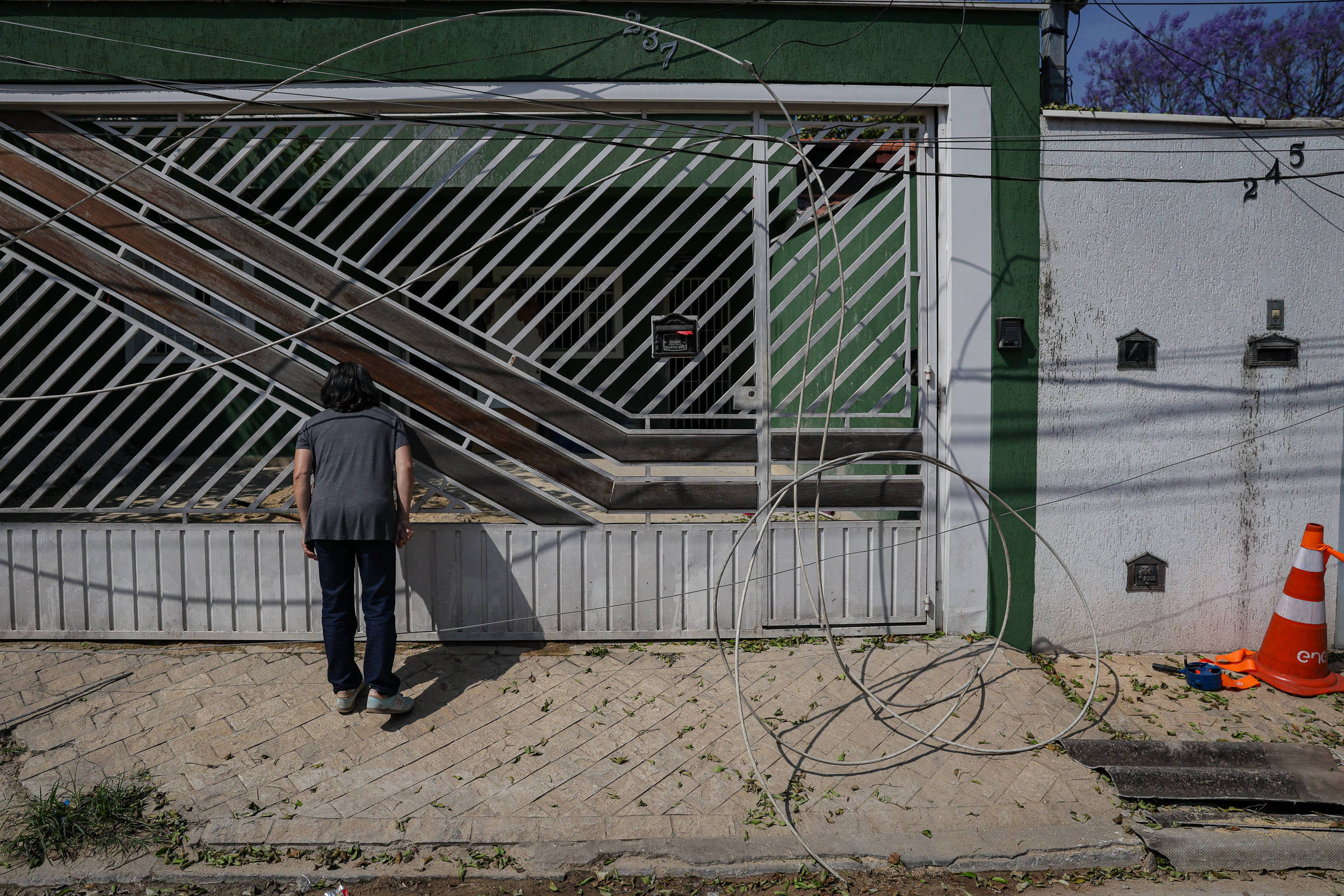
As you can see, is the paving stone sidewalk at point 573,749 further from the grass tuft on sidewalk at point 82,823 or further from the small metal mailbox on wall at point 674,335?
the small metal mailbox on wall at point 674,335

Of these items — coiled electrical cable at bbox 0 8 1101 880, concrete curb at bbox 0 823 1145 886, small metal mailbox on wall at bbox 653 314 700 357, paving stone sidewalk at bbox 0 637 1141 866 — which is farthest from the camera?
small metal mailbox on wall at bbox 653 314 700 357

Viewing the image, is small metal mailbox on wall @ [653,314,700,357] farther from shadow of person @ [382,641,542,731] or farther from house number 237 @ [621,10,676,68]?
shadow of person @ [382,641,542,731]

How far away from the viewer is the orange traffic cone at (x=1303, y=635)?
4652 millimetres

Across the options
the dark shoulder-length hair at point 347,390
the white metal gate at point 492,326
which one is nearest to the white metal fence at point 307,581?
the white metal gate at point 492,326

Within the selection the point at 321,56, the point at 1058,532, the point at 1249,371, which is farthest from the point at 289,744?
the point at 1249,371

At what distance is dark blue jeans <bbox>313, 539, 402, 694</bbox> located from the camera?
403 centimetres

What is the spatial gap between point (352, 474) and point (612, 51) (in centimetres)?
269

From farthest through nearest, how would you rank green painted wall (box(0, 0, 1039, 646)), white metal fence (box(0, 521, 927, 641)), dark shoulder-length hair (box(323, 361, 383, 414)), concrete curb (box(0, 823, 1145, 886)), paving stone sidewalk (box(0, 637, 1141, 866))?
white metal fence (box(0, 521, 927, 641))
green painted wall (box(0, 0, 1039, 646))
dark shoulder-length hair (box(323, 361, 383, 414))
paving stone sidewalk (box(0, 637, 1141, 866))
concrete curb (box(0, 823, 1145, 886))

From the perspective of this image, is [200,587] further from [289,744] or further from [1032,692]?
[1032,692]

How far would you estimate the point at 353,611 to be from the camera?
4.09 metres

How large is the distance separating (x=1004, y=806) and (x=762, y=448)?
2176mm

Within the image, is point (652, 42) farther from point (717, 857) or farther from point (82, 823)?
point (82, 823)

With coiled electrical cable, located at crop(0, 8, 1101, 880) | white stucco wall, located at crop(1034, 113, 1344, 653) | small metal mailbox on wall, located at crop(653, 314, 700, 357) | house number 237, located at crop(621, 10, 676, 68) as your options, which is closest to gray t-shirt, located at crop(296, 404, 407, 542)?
coiled electrical cable, located at crop(0, 8, 1101, 880)

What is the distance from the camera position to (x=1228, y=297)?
489cm
